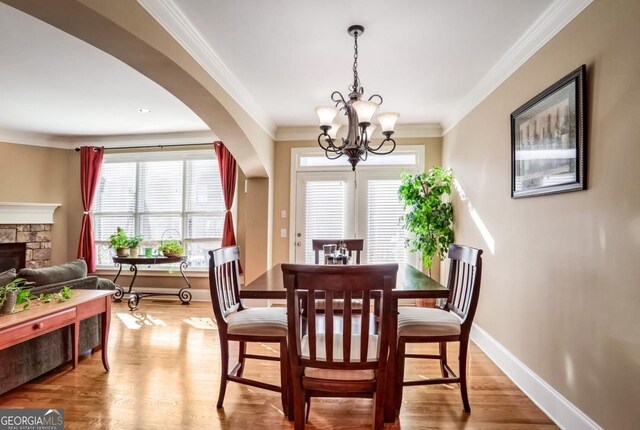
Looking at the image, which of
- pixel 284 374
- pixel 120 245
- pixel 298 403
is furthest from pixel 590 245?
pixel 120 245

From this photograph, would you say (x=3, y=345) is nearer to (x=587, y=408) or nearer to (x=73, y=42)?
(x=73, y=42)

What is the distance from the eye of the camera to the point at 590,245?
188 centimetres

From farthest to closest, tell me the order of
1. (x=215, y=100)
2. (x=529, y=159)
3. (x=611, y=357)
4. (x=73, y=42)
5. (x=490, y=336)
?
(x=490, y=336) < (x=215, y=100) < (x=73, y=42) < (x=529, y=159) < (x=611, y=357)

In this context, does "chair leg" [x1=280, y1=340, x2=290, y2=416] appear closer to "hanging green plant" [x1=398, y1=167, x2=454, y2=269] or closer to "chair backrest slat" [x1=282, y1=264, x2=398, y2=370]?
"chair backrest slat" [x1=282, y1=264, x2=398, y2=370]

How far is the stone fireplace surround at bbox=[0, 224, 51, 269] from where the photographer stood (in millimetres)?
5082

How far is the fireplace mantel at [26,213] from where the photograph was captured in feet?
16.5

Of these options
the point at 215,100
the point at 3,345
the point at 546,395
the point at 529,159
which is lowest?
the point at 546,395

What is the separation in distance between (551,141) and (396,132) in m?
2.72

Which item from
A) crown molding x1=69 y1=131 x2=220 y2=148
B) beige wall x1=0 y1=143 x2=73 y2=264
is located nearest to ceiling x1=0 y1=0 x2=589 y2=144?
crown molding x1=69 y1=131 x2=220 y2=148

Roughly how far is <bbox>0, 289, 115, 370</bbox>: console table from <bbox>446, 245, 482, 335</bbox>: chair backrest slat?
2.75 meters

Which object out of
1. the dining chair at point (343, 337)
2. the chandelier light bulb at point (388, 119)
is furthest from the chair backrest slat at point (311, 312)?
the chandelier light bulb at point (388, 119)

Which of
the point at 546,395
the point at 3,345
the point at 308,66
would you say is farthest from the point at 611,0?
the point at 3,345

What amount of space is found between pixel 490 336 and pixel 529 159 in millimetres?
1701

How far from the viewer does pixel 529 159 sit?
2473mm
